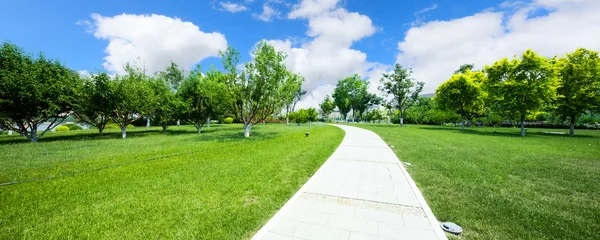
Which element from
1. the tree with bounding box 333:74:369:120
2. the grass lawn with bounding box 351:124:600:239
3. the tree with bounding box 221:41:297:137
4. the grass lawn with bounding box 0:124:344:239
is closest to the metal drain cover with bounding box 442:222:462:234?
the grass lawn with bounding box 351:124:600:239

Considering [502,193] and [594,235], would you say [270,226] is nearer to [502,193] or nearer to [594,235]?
[594,235]

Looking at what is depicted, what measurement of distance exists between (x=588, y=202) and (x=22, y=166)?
1624 cm

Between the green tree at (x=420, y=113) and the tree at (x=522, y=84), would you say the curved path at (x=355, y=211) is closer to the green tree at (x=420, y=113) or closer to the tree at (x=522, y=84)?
the tree at (x=522, y=84)

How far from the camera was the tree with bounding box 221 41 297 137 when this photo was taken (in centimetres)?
1612

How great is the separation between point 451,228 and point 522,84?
82.4 ft

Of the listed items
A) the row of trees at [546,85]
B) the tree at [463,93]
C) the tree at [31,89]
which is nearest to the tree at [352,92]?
the tree at [463,93]

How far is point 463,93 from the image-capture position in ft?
95.6

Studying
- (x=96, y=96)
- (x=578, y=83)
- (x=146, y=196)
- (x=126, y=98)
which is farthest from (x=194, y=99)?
(x=578, y=83)

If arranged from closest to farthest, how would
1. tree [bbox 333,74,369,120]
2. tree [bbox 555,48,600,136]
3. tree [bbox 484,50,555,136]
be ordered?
tree [bbox 555,48,600,136]
tree [bbox 484,50,555,136]
tree [bbox 333,74,369,120]

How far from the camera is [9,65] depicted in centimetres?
1434

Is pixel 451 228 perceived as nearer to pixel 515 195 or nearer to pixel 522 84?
pixel 515 195

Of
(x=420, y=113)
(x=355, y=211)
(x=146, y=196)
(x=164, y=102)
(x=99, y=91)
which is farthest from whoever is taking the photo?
(x=420, y=113)

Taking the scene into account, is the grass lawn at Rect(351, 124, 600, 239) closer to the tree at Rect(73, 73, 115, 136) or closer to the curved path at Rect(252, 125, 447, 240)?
the curved path at Rect(252, 125, 447, 240)

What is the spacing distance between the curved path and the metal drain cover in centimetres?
13
